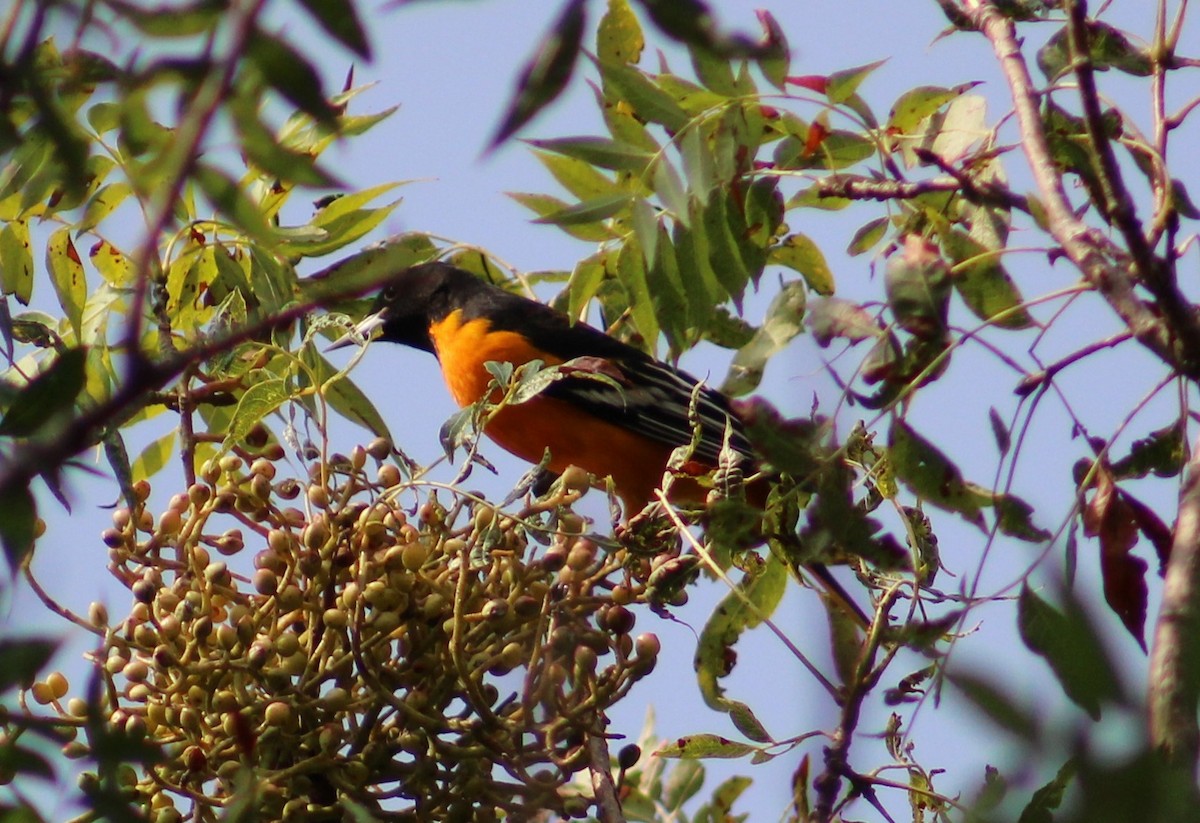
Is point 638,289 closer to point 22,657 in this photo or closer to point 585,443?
point 22,657

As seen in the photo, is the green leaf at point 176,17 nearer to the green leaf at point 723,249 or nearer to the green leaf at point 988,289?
the green leaf at point 988,289

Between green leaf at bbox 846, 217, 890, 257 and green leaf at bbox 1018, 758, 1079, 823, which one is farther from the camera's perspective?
green leaf at bbox 846, 217, 890, 257

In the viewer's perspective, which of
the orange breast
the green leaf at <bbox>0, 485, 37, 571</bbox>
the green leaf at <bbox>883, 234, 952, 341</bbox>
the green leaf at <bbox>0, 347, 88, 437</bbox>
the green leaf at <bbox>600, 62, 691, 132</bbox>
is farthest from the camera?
the orange breast

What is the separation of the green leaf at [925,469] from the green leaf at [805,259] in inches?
40.2

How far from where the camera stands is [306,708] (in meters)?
1.82

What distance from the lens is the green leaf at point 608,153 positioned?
91.5 inches

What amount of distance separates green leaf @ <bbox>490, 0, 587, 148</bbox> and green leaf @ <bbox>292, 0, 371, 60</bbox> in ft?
0.31

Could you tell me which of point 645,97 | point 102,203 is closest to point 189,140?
point 645,97

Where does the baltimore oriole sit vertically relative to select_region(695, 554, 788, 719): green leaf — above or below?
above

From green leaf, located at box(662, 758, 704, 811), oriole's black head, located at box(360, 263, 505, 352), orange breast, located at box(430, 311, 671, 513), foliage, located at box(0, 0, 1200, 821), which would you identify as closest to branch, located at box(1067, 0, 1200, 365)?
foliage, located at box(0, 0, 1200, 821)

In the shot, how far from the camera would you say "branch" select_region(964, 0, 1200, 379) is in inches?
61.8

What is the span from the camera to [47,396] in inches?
44.5

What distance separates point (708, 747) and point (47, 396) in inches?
53.1

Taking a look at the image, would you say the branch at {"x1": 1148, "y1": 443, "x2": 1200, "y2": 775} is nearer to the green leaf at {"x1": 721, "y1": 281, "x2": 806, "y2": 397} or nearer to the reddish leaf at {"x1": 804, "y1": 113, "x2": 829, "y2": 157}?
the green leaf at {"x1": 721, "y1": 281, "x2": 806, "y2": 397}
